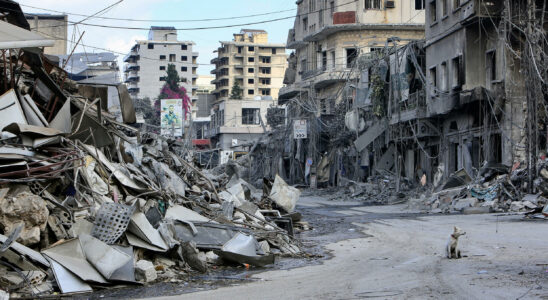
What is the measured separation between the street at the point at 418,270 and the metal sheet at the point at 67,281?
54.7 inches

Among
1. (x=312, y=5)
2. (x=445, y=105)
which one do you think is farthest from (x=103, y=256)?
(x=312, y=5)

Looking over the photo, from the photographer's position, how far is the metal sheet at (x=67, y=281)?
371 inches

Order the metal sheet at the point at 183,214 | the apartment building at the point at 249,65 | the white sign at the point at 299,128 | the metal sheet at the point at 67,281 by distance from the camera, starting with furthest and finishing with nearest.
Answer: the apartment building at the point at 249,65, the white sign at the point at 299,128, the metal sheet at the point at 183,214, the metal sheet at the point at 67,281

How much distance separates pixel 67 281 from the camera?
31.4ft

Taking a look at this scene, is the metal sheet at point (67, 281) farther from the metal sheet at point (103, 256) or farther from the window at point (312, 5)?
the window at point (312, 5)

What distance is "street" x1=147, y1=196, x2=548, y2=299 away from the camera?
8.67 m

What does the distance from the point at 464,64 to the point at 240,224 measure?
23.7m

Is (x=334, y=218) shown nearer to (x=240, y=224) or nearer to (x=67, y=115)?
(x=240, y=224)

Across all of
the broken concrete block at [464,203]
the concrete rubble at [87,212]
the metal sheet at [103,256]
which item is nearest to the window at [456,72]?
the broken concrete block at [464,203]

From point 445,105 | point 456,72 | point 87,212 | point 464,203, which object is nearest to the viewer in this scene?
point 87,212

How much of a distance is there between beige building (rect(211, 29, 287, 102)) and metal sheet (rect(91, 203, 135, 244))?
124 meters

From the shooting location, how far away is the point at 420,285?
359 inches

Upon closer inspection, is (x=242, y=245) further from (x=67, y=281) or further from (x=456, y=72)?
(x=456, y=72)

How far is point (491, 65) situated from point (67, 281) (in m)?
29.1
